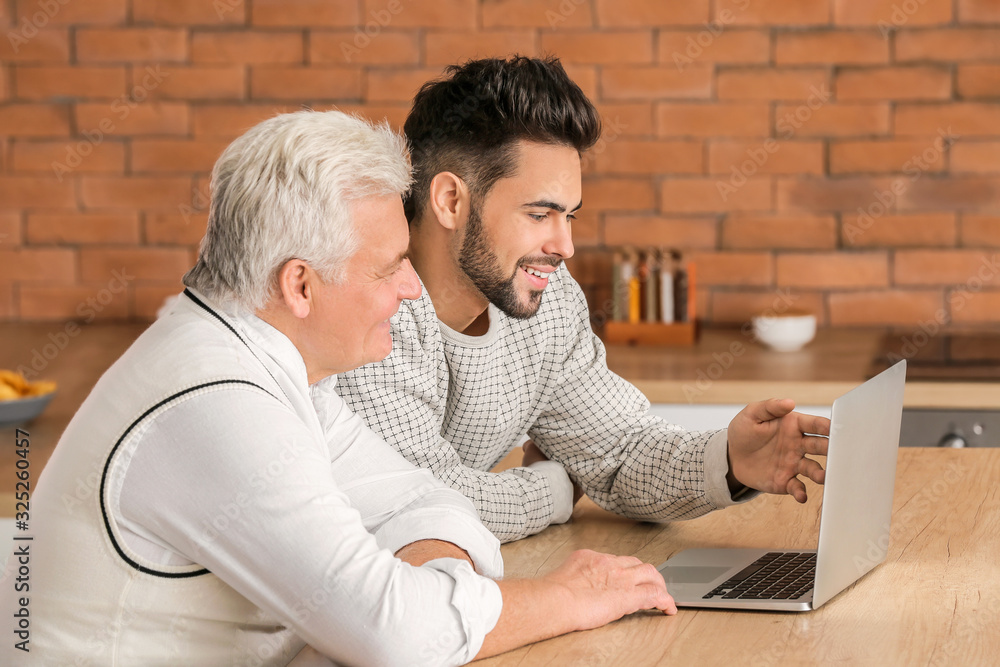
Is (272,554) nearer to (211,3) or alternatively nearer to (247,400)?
(247,400)

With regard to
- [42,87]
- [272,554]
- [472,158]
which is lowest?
[272,554]

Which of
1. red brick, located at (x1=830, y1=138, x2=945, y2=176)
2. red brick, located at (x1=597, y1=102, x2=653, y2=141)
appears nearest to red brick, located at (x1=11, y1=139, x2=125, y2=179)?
red brick, located at (x1=597, y1=102, x2=653, y2=141)

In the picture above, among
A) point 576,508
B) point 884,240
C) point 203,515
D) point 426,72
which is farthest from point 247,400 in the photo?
point 884,240

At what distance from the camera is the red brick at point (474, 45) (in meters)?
2.98

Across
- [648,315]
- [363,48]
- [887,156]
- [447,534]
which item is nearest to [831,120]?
[887,156]

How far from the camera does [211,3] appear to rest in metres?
3.04

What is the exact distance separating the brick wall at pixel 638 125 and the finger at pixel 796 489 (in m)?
1.69

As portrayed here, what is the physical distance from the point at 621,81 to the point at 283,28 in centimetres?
94

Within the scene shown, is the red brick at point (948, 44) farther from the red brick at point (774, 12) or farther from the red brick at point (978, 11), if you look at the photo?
the red brick at point (774, 12)

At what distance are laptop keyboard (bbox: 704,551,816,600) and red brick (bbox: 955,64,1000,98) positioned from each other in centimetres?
201

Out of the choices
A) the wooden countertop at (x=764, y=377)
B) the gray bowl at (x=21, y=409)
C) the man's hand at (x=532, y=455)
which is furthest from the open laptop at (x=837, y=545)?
the gray bowl at (x=21, y=409)

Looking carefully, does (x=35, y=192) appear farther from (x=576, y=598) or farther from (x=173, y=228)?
(x=576, y=598)

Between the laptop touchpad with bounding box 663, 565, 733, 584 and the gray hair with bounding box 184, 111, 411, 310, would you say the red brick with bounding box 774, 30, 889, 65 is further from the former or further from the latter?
the gray hair with bounding box 184, 111, 411, 310

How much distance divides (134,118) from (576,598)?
7.96 feet
